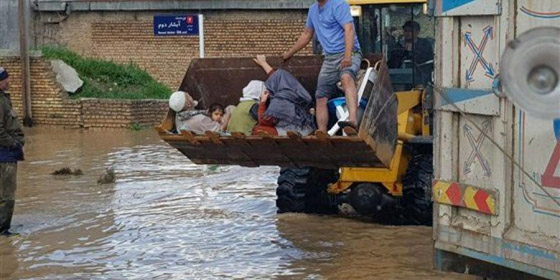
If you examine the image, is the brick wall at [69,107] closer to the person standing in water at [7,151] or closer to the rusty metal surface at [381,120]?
the person standing in water at [7,151]

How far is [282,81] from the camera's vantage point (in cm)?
1018

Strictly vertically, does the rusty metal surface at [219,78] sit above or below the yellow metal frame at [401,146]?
above

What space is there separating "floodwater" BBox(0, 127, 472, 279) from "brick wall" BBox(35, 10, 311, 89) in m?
11.0

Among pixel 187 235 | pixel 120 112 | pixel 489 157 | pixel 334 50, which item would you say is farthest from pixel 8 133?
pixel 120 112

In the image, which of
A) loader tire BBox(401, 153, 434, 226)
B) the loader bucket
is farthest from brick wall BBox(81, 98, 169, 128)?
loader tire BBox(401, 153, 434, 226)

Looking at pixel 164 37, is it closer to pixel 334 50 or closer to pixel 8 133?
pixel 8 133

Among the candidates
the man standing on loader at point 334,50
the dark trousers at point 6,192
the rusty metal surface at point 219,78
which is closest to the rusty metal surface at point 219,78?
the rusty metal surface at point 219,78

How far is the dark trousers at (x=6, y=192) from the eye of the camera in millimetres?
11516

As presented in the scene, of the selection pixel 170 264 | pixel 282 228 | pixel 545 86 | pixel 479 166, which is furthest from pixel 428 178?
pixel 545 86

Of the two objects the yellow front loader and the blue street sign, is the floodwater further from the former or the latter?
the blue street sign

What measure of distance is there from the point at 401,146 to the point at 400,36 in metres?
1.43

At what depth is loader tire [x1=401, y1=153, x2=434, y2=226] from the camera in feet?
→ 35.6

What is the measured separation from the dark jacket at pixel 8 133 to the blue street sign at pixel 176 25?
15063 mm

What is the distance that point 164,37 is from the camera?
94.6 feet
